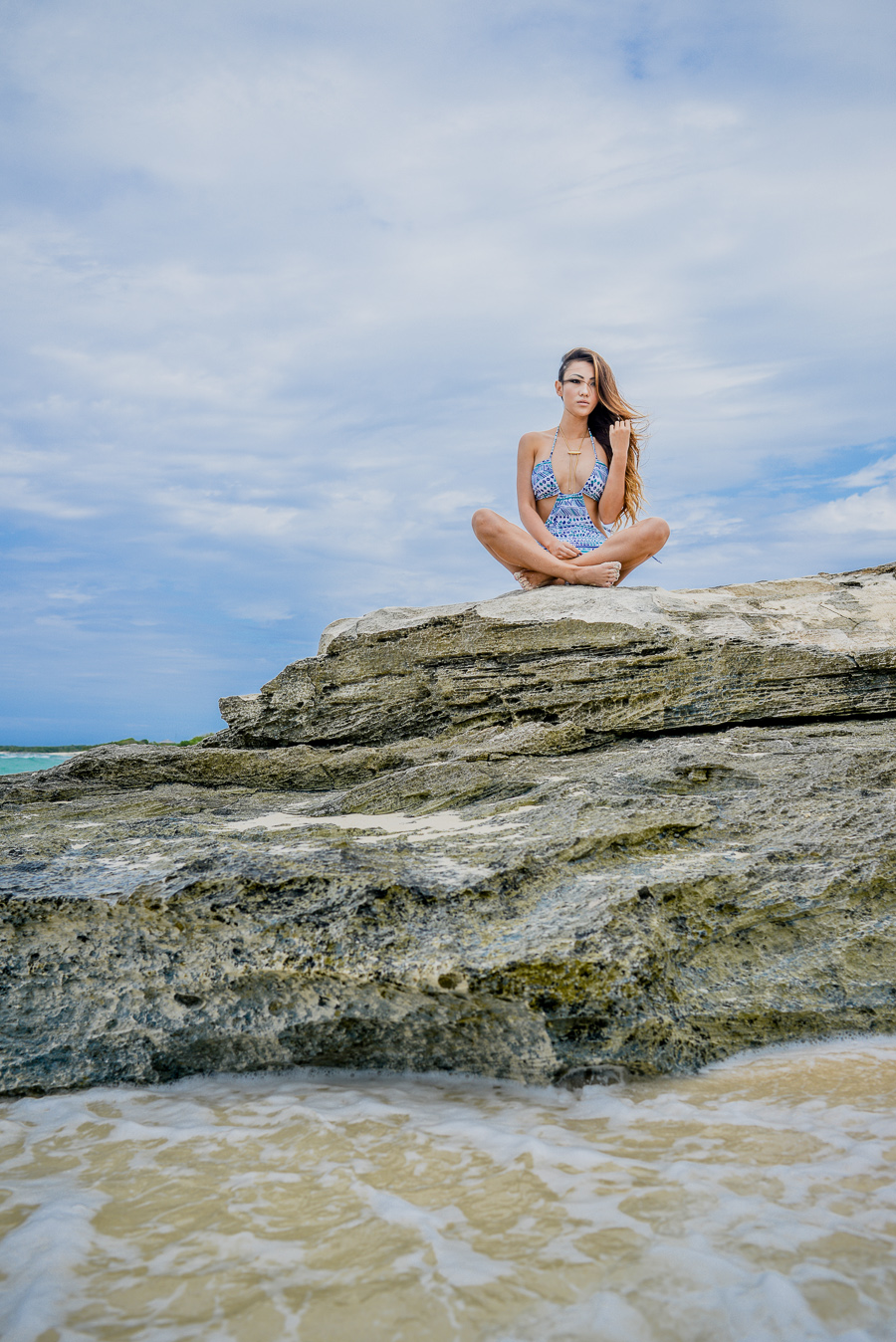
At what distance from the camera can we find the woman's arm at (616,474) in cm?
675

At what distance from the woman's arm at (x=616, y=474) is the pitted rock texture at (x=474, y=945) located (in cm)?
402

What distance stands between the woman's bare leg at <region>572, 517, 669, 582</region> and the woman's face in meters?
1.44

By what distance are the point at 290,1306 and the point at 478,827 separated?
1.88 m

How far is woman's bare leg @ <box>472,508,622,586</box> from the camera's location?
5.84 meters

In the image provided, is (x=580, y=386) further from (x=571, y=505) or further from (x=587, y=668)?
(x=587, y=668)

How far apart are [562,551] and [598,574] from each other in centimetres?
41

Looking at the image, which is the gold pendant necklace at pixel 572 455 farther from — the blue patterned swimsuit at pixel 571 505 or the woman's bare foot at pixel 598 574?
the woman's bare foot at pixel 598 574

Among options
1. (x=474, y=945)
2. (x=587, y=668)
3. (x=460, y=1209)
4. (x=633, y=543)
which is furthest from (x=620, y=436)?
(x=460, y=1209)

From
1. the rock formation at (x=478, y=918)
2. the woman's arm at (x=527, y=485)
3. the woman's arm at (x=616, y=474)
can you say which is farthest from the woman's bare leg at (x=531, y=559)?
the rock formation at (x=478, y=918)

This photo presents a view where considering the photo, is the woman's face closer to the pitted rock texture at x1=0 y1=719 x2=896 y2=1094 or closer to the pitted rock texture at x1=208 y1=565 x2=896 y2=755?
the pitted rock texture at x1=208 y1=565 x2=896 y2=755

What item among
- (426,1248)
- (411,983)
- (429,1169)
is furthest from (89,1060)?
(426,1248)

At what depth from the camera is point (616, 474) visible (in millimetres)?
6773

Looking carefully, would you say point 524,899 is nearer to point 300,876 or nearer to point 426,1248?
point 300,876

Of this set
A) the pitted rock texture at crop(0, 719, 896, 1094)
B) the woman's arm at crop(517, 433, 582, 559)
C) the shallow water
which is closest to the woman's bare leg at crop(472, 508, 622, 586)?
the woman's arm at crop(517, 433, 582, 559)
